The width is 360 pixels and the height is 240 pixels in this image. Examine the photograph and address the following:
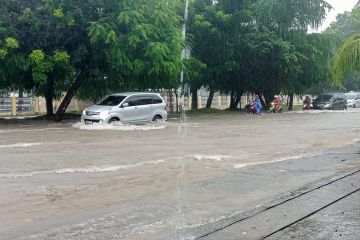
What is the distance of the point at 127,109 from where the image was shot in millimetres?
22062

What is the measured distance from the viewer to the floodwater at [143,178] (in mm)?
6398

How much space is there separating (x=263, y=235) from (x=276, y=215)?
0.95 m

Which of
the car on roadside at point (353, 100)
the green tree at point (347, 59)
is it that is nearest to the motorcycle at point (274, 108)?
the car on roadside at point (353, 100)

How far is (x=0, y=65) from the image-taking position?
71.5ft

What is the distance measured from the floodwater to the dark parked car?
25.4 metres

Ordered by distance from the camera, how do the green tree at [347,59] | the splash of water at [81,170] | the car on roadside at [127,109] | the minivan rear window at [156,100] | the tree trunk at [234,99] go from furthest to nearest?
the tree trunk at [234,99] → the minivan rear window at [156,100] → the car on roadside at [127,109] → the green tree at [347,59] → the splash of water at [81,170]

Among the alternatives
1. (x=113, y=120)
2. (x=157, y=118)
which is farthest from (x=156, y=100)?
(x=113, y=120)

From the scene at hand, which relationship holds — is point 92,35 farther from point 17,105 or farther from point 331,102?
point 331,102

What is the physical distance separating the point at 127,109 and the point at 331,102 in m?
25.5

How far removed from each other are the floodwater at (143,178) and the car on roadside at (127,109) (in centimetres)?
347

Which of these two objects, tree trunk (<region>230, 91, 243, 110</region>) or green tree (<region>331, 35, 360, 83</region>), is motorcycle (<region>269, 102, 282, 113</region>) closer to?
tree trunk (<region>230, 91, 243, 110</region>)

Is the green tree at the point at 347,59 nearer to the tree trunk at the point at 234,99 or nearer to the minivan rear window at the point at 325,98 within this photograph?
the tree trunk at the point at 234,99

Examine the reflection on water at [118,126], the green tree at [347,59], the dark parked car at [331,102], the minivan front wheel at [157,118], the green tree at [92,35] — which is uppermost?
the green tree at [92,35]

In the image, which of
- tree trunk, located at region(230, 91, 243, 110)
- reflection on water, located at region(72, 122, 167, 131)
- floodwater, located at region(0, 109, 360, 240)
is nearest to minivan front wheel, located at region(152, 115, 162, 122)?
reflection on water, located at region(72, 122, 167, 131)
